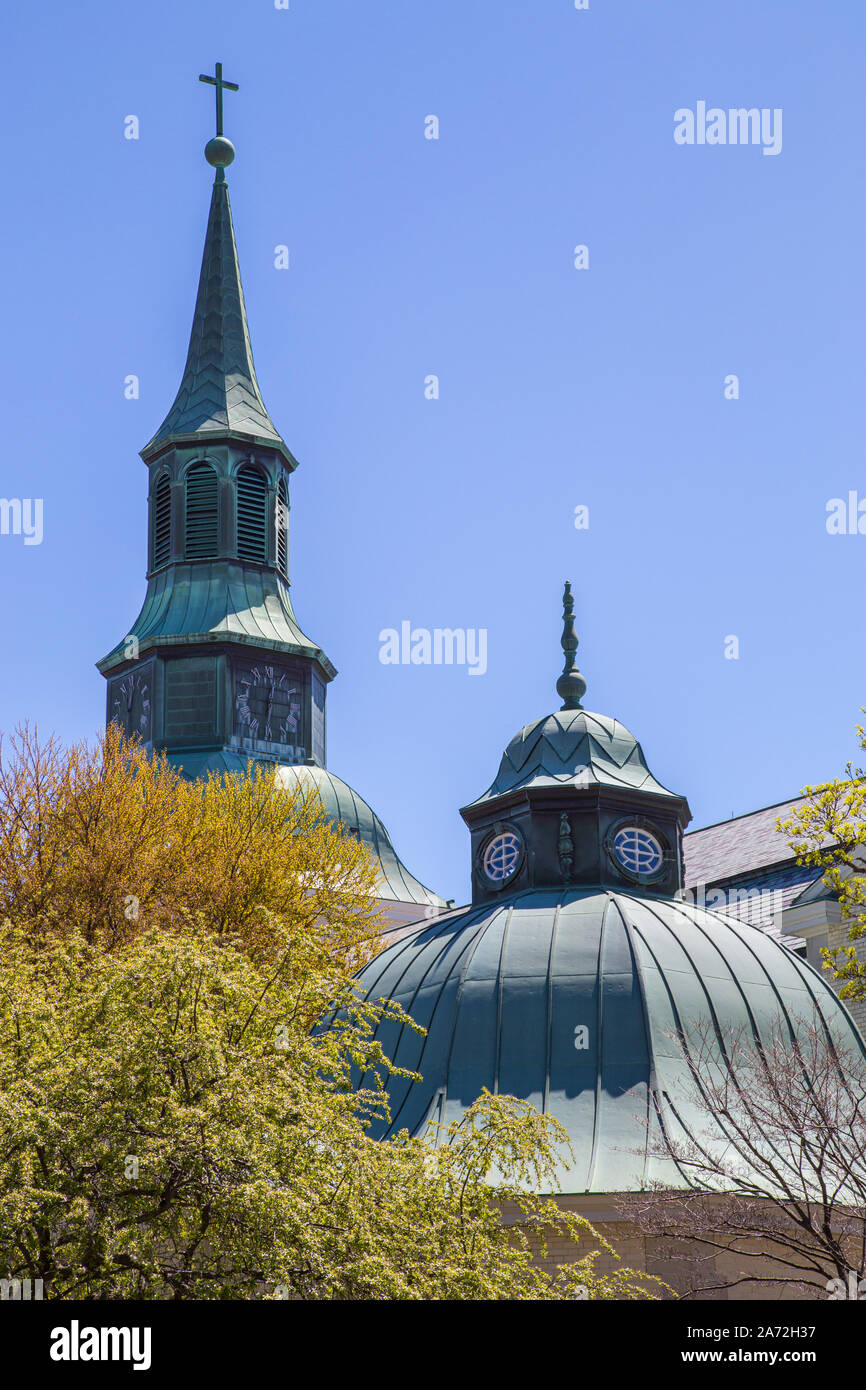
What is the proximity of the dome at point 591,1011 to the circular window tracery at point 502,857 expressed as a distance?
2.27 m

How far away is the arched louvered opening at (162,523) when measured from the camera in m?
68.5

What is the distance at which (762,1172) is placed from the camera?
77.2ft

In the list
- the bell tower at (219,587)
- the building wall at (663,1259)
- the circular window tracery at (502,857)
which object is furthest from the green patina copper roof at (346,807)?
the building wall at (663,1259)

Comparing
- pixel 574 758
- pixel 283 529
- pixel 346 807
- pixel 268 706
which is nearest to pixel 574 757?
pixel 574 758

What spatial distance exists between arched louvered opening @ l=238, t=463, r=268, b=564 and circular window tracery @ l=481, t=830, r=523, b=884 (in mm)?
33359

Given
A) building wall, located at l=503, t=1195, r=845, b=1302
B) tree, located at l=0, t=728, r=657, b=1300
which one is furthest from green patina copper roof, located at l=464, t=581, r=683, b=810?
tree, located at l=0, t=728, r=657, b=1300

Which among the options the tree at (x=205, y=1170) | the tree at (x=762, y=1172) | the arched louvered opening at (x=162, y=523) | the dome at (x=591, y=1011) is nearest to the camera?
the tree at (x=205, y=1170)

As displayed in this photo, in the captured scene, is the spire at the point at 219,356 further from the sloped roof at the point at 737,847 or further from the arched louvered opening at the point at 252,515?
the sloped roof at the point at 737,847

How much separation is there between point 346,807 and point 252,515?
11662mm

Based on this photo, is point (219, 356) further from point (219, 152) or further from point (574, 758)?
point (574, 758)

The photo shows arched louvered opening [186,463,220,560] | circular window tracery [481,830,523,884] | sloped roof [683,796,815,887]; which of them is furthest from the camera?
arched louvered opening [186,463,220,560]

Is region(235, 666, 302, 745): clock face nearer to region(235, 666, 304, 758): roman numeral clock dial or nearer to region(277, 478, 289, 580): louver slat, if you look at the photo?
region(235, 666, 304, 758): roman numeral clock dial

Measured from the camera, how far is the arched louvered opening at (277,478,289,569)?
69.4 m

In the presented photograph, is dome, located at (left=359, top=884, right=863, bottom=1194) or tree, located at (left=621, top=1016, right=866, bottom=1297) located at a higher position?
dome, located at (left=359, top=884, right=863, bottom=1194)
